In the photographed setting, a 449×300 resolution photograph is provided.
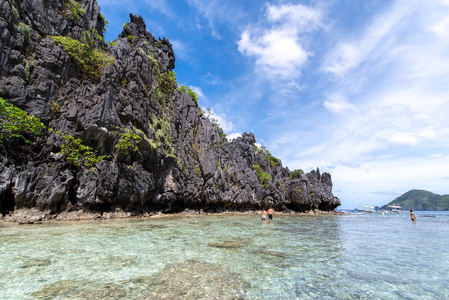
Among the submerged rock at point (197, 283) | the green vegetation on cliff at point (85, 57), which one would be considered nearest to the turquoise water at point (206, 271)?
the submerged rock at point (197, 283)

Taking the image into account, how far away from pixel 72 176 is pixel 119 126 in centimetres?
813

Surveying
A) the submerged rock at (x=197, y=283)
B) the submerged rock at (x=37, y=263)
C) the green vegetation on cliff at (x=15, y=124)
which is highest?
the green vegetation on cliff at (x=15, y=124)

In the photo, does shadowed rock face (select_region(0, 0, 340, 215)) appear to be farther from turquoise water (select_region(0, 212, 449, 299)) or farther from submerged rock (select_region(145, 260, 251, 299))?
submerged rock (select_region(145, 260, 251, 299))

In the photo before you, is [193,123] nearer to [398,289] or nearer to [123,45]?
[123,45]

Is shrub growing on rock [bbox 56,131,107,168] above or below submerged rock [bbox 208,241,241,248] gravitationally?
above

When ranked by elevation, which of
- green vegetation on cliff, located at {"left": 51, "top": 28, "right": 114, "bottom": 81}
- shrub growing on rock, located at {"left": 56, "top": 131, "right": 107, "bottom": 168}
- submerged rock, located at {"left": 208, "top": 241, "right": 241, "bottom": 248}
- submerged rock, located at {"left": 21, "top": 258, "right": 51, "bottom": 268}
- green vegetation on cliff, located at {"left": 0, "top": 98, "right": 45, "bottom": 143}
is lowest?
submerged rock, located at {"left": 21, "top": 258, "right": 51, "bottom": 268}

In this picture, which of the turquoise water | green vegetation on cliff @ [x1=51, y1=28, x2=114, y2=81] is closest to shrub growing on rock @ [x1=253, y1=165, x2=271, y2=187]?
green vegetation on cliff @ [x1=51, y1=28, x2=114, y2=81]

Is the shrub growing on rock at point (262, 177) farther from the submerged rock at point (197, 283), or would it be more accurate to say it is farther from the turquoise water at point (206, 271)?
the submerged rock at point (197, 283)

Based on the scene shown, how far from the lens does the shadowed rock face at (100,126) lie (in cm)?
2188

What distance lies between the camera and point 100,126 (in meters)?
25.6

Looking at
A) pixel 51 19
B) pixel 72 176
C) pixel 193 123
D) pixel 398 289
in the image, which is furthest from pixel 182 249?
pixel 51 19

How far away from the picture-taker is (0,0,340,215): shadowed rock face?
2188 centimetres

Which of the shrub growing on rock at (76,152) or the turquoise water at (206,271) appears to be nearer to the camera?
the turquoise water at (206,271)

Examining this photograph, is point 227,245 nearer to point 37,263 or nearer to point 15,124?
point 37,263
